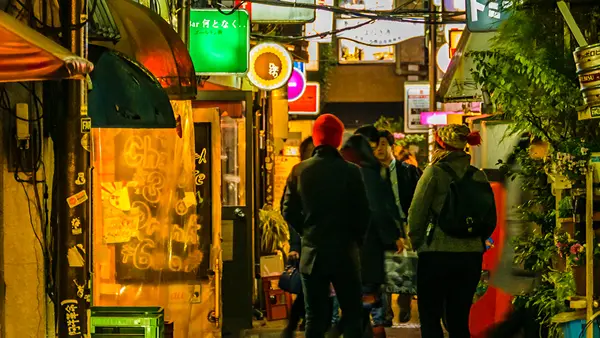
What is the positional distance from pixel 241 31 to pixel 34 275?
553cm

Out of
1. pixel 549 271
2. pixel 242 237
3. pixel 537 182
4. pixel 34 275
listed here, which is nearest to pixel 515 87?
pixel 537 182

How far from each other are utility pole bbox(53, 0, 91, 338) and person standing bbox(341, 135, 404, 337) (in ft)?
12.5

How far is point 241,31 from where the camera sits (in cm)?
1091

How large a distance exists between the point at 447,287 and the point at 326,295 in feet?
3.79

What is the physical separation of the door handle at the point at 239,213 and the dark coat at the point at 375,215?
2602 mm

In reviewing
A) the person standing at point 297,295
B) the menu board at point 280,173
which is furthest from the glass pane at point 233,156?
the menu board at point 280,173

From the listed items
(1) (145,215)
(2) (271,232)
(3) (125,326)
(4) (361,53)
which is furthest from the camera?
(4) (361,53)

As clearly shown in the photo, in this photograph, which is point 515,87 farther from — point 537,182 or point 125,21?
point 125,21

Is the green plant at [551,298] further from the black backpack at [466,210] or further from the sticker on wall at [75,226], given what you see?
the sticker on wall at [75,226]

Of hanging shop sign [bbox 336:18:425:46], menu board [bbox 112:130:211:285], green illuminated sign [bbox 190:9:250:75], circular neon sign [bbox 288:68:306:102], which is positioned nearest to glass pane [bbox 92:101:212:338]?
menu board [bbox 112:130:211:285]

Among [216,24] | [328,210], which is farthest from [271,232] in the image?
[328,210]

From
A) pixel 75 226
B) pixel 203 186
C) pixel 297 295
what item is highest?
pixel 203 186

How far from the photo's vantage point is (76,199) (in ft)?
18.8

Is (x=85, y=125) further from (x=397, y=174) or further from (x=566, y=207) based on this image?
(x=397, y=174)
